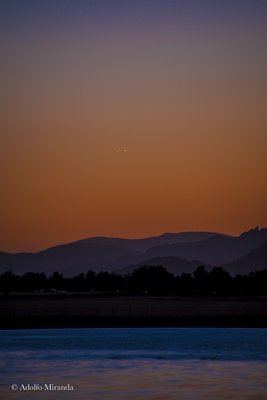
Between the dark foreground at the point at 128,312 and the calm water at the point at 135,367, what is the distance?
2210 cm

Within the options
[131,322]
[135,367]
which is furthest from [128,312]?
[135,367]

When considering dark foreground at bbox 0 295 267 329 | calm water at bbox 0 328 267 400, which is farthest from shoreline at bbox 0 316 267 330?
calm water at bbox 0 328 267 400

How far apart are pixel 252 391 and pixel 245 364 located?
13320 millimetres

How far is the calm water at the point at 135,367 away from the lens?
45.5 meters

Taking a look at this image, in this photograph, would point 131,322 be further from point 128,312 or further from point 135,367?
point 135,367

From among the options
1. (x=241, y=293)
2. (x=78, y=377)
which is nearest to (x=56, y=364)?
(x=78, y=377)

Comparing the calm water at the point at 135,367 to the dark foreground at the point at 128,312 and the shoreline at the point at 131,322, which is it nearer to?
the shoreline at the point at 131,322

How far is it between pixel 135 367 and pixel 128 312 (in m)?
79.6

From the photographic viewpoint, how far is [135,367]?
5684 cm

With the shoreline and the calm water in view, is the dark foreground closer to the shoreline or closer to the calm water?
the shoreline

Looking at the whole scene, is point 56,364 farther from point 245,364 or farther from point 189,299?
point 189,299

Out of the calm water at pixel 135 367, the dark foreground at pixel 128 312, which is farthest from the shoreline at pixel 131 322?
the calm water at pixel 135 367

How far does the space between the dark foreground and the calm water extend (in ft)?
72.5

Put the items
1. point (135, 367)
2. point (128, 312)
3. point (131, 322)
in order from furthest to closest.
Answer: point (128, 312) → point (131, 322) → point (135, 367)
